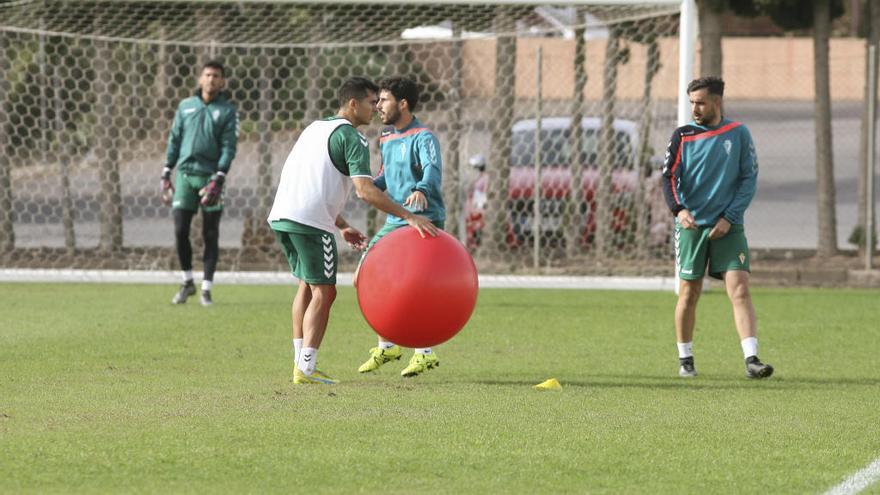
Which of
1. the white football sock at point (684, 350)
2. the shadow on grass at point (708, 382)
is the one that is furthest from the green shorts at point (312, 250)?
the white football sock at point (684, 350)

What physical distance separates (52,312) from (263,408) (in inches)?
238

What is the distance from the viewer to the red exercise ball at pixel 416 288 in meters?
8.70

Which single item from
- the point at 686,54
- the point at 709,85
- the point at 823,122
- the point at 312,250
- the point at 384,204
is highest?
the point at 686,54

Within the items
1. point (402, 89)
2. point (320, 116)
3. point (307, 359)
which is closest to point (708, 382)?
point (307, 359)

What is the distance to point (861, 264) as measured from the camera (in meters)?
17.9

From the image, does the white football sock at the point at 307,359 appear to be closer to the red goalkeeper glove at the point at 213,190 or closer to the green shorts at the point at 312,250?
the green shorts at the point at 312,250

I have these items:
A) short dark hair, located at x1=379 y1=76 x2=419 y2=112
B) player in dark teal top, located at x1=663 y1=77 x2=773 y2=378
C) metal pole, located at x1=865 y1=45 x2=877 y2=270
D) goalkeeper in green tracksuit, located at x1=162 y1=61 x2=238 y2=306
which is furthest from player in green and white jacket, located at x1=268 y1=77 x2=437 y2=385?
metal pole, located at x1=865 y1=45 x2=877 y2=270

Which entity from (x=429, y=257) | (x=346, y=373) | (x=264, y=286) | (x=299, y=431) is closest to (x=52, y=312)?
(x=264, y=286)

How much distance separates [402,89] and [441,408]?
2.40 metres

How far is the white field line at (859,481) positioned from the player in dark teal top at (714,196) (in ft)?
10.6

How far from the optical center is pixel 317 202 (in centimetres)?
927

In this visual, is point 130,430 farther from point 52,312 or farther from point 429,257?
point 52,312

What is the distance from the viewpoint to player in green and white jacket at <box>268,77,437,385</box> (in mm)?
9234

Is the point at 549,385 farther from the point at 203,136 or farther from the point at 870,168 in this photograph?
the point at 870,168
